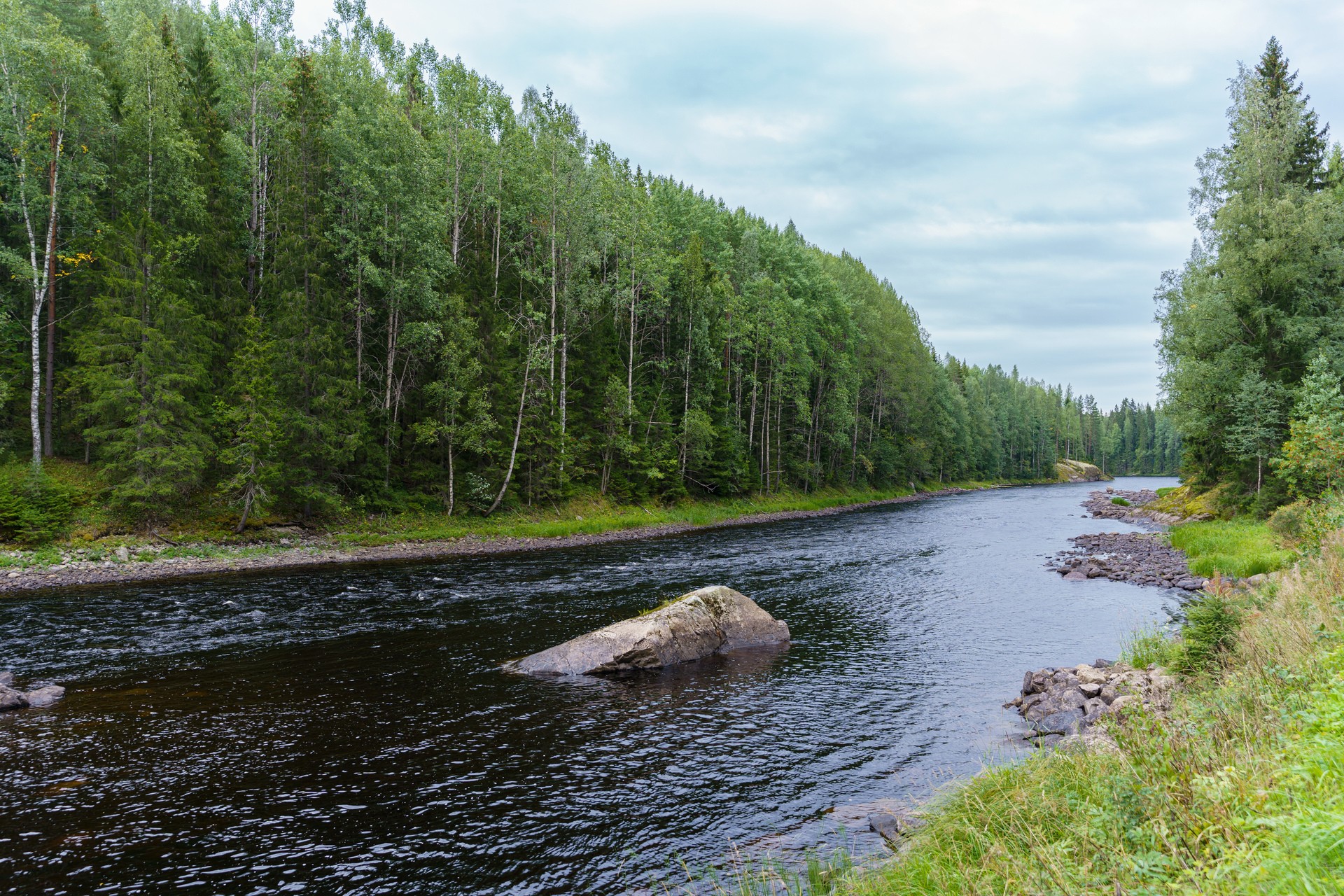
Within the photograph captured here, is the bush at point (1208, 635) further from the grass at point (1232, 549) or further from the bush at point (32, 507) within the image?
the bush at point (32, 507)

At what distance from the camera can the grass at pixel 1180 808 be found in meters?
3.58

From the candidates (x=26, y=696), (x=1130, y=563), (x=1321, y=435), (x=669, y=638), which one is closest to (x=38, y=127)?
(x=26, y=696)

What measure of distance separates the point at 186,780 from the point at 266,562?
21319mm

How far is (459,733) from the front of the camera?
12.2m

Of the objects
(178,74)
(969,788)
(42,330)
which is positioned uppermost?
(178,74)

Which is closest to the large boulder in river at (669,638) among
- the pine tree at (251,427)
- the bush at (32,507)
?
the pine tree at (251,427)

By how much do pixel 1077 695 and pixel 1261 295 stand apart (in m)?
32.7

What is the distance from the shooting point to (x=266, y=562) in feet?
94.9

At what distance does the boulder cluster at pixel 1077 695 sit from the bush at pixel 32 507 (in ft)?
111

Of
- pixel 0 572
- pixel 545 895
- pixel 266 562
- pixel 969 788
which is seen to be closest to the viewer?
pixel 545 895

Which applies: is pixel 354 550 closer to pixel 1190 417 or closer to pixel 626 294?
pixel 626 294

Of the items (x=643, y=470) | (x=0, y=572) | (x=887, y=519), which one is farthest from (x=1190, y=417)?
(x=0, y=572)

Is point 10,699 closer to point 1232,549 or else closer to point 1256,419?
point 1232,549

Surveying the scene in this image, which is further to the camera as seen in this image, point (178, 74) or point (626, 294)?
point (626, 294)
